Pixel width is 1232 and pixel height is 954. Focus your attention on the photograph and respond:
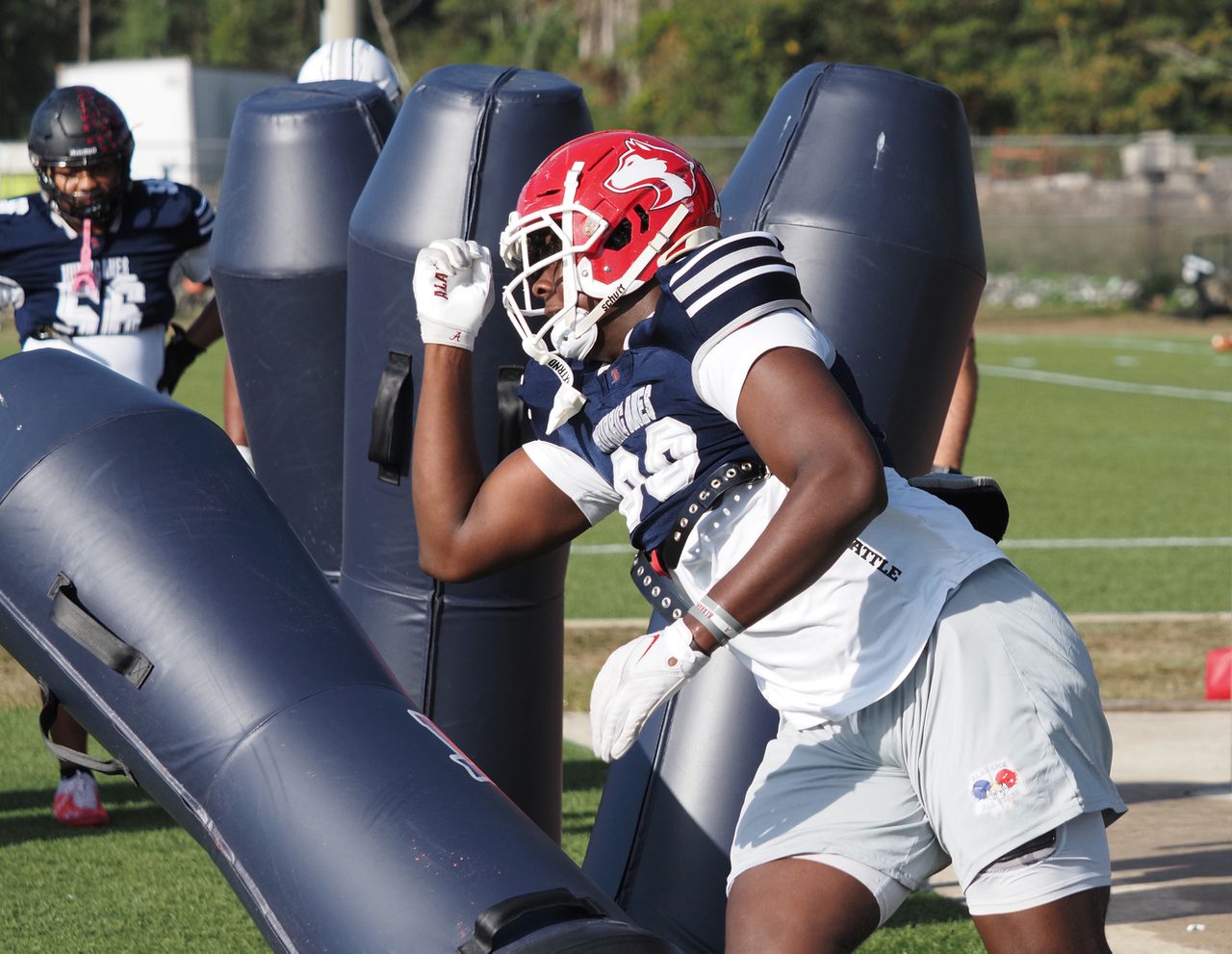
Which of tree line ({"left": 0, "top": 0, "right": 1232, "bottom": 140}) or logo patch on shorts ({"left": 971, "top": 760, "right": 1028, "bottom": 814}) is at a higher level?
logo patch on shorts ({"left": 971, "top": 760, "right": 1028, "bottom": 814})

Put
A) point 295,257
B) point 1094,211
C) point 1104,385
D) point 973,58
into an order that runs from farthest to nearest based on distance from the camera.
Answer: point 973,58
point 1094,211
point 1104,385
point 295,257

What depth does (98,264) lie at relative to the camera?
16.9 feet

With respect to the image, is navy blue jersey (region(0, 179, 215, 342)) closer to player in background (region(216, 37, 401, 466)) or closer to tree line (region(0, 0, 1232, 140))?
player in background (region(216, 37, 401, 466))

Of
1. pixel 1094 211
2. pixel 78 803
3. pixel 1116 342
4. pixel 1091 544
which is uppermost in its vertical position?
pixel 78 803

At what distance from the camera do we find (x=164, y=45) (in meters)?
55.2

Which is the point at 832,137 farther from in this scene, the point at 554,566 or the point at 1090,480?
the point at 1090,480

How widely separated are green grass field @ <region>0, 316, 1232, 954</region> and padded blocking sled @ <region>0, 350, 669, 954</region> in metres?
1.26

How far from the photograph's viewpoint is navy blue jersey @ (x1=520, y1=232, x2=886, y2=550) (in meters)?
2.33

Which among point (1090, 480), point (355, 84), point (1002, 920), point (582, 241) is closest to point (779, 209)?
point (582, 241)

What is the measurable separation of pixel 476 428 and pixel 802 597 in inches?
61.6

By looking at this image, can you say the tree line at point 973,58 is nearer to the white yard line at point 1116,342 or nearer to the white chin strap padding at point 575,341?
the white yard line at point 1116,342

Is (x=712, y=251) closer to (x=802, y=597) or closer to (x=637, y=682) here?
(x=802, y=597)

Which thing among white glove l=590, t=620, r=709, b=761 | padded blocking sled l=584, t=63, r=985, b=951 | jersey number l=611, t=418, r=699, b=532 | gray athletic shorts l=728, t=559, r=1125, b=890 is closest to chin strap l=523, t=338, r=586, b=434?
jersey number l=611, t=418, r=699, b=532

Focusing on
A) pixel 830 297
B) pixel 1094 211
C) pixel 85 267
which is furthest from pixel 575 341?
pixel 1094 211
